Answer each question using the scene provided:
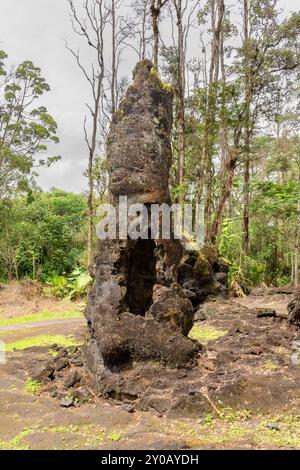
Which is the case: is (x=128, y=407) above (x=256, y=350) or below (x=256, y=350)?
below

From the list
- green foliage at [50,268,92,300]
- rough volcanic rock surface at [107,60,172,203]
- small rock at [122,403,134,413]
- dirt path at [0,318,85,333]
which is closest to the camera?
small rock at [122,403,134,413]

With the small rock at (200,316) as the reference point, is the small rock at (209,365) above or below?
above

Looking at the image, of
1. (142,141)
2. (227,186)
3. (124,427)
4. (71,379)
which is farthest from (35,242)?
(124,427)

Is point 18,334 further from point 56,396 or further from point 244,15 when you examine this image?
point 244,15

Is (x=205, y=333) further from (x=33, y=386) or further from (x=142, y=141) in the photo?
(x=142, y=141)

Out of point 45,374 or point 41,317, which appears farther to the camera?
point 41,317

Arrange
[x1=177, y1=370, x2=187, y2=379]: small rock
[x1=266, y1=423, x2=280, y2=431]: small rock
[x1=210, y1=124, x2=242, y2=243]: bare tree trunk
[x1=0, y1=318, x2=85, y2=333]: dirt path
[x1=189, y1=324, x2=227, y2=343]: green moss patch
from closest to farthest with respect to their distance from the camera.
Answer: [x1=266, y1=423, x2=280, y2=431]: small rock, [x1=177, y1=370, x2=187, y2=379]: small rock, [x1=189, y1=324, x2=227, y2=343]: green moss patch, [x1=0, y1=318, x2=85, y2=333]: dirt path, [x1=210, y1=124, x2=242, y2=243]: bare tree trunk

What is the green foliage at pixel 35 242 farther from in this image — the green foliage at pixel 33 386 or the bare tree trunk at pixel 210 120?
the green foliage at pixel 33 386

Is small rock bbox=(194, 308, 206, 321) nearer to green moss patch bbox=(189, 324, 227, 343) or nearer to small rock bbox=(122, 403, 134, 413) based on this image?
green moss patch bbox=(189, 324, 227, 343)

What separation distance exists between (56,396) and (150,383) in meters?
1.24

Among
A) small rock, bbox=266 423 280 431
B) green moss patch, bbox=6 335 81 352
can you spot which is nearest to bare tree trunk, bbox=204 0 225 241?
green moss patch, bbox=6 335 81 352

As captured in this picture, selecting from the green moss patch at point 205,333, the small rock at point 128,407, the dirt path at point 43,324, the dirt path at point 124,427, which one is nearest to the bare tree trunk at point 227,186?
the green moss patch at point 205,333
